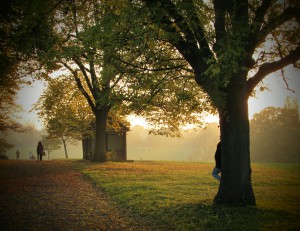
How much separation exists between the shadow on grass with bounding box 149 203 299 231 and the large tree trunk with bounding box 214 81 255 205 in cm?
46

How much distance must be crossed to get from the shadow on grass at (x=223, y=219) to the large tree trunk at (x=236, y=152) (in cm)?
46

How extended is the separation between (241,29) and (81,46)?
5.44m

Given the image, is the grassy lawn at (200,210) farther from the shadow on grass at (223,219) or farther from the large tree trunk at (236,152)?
the large tree trunk at (236,152)

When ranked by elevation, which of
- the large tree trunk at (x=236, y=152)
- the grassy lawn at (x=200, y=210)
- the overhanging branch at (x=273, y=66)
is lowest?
the grassy lawn at (x=200, y=210)

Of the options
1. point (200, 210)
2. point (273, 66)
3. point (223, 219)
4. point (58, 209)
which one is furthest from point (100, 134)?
point (223, 219)

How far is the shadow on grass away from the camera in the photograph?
6.20m

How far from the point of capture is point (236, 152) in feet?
25.7

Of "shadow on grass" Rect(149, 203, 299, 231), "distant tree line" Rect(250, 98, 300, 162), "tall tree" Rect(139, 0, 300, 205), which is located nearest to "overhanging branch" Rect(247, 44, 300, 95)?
"tall tree" Rect(139, 0, 300, 205)

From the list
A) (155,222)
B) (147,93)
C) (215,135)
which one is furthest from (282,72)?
(215,135)

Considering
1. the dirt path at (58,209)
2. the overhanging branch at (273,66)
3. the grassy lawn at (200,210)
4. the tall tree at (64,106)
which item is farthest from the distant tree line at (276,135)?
the dirt path at (58,209)

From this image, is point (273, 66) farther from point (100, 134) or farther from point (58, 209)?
point (100, 134)

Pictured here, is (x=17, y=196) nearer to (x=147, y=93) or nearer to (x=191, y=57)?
(x=147, y=93)

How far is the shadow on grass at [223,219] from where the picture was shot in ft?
20.3

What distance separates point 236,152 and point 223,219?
6.89 feet
